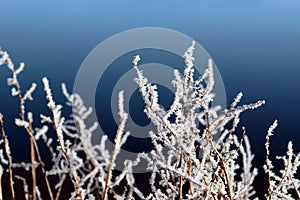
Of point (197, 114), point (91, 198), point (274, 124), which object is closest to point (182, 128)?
point (197, 114)

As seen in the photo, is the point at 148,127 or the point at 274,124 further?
the point at 148,127

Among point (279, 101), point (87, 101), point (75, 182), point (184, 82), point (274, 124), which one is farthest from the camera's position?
point (279, 101)

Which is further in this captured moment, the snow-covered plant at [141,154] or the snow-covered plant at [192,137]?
the snow-covered plant at [192,137]

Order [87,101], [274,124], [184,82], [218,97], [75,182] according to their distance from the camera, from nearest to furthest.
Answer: [75,182], [87,101], [274,124], [184,82], [218,97]

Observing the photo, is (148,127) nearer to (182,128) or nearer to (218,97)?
(182,128)

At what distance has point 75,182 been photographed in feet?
4.65

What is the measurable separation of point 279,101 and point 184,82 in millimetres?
38123

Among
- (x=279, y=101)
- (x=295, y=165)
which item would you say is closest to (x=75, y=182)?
(x=295, y=165)

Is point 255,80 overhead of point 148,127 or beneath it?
overhead

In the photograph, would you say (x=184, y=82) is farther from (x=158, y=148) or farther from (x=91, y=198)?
(x=91, y=198)

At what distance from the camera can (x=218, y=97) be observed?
2.08 m

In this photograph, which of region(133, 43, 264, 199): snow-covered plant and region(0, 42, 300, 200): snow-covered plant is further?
region(133, 43, 264, 199): snow-covered plant

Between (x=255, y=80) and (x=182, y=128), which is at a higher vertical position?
(x=255, y=80)

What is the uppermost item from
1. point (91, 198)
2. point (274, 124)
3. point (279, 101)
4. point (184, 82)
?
point (279, 101)
